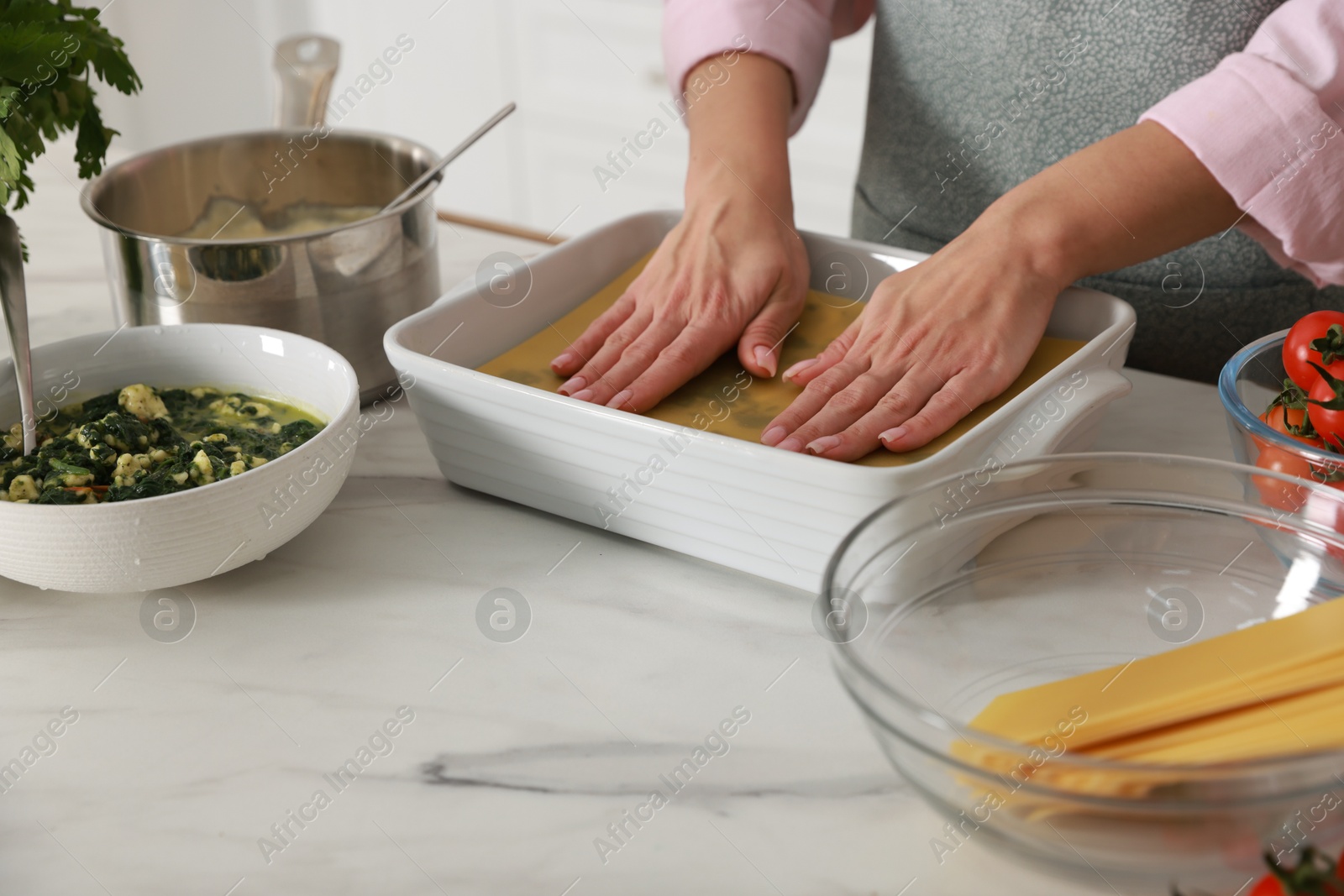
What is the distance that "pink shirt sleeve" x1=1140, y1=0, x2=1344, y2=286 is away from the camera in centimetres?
71

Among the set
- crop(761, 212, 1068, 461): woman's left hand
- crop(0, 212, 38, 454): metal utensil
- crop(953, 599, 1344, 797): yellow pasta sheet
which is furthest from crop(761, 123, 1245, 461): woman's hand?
crop(0, 212, 38, 454): metal utensil

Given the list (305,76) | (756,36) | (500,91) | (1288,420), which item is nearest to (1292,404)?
(1288,420)

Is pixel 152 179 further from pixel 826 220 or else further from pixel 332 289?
pixel 826 220

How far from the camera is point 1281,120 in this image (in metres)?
0.71

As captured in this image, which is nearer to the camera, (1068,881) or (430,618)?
(1068,881)

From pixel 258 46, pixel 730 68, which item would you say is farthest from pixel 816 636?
pixel 258 46

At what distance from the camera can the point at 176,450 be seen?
67cm

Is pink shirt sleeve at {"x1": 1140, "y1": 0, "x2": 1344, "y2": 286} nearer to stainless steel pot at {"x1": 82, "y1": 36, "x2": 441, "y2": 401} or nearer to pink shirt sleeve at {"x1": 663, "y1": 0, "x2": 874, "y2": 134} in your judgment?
pink shirt sleeve at {"x1": 663, "y1": 0, "x2": 874, "y2": 134}

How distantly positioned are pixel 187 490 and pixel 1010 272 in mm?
504

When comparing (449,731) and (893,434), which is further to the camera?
(893,434)

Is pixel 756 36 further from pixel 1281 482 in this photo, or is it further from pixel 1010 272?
pixel 1281 482

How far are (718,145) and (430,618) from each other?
450mm

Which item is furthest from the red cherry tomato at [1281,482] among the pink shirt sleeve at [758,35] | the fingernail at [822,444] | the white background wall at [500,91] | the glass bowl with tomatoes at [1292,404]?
the white background wall at [500,91]

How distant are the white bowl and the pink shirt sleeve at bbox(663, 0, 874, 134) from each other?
43 cm
